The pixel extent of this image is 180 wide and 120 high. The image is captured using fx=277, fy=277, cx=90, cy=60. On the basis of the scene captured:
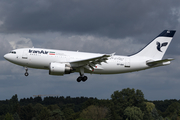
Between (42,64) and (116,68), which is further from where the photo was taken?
(116,68)

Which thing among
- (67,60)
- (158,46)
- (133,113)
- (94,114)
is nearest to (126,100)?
(133,113)

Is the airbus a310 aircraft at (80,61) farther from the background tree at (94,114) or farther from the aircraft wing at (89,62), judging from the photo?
the background tree at (94,114)

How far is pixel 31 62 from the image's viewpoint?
46.6 meters

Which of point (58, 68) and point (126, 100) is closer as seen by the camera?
point (58, 68)

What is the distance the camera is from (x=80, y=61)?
46.1 metres

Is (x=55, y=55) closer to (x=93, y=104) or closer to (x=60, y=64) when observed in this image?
(x=60, y=64)

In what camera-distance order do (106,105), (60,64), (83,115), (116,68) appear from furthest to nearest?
(106,105), (83,115), (116,68), (60,64)

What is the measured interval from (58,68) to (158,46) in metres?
21.6

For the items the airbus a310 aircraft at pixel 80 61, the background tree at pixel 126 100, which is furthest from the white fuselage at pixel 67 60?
the background tree at pixel 126 100

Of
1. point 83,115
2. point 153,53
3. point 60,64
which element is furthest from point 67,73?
point 83,115

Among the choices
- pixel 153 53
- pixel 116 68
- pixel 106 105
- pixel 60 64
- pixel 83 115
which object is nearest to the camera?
pixel 60 64

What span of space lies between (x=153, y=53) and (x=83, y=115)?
9572 centimetres

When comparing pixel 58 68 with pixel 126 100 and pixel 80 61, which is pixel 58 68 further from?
pixel 126 100

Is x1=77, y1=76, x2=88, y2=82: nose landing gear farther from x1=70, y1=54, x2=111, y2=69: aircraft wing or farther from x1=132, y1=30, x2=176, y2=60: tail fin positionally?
x1=132, y1=30, x2=176, y2=60: tail fin
